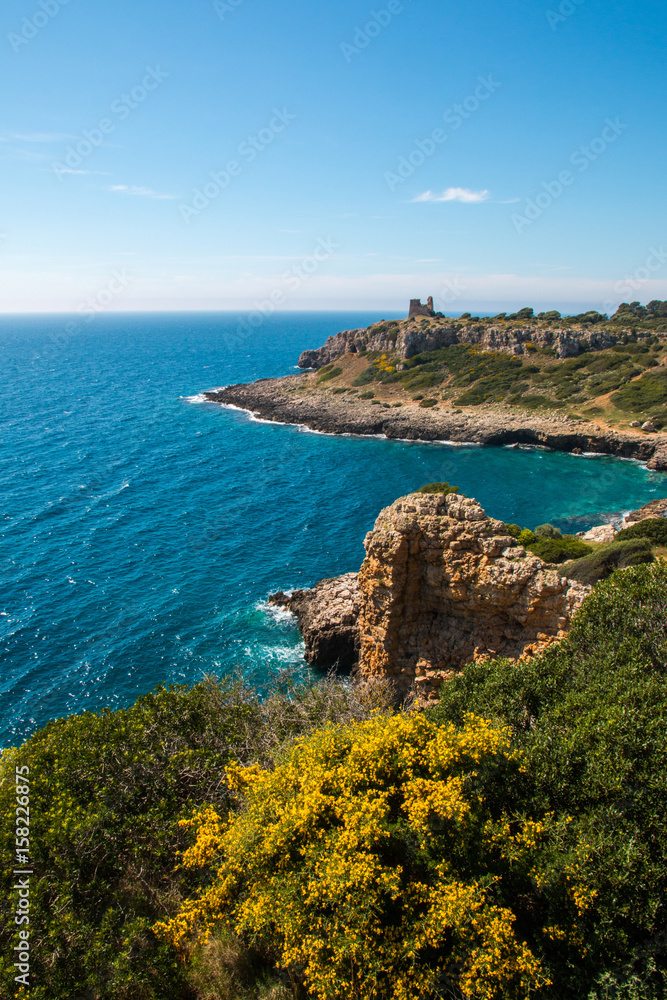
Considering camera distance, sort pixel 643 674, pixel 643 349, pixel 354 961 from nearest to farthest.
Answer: pixel 354 961 < pixel 643 674 < pixel 643 349

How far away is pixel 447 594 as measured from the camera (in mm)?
26922

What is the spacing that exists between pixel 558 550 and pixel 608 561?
6.08 metres

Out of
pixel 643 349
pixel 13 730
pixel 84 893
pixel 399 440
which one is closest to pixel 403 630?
pixel 84 893

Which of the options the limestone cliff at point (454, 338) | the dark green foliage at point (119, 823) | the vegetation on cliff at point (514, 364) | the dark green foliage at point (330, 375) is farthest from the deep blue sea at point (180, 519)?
the limestone cliff at point (454, 338)

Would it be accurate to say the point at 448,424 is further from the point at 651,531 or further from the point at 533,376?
the point at 651,531

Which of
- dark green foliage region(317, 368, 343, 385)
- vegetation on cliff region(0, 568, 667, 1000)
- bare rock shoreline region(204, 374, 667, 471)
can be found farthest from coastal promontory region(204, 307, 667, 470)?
vegetation on cliff region(0, 568, 667, 1000)

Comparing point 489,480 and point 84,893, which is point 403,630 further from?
point 489,480

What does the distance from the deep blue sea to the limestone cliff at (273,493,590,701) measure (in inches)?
349

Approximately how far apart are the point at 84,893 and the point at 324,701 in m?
10.3

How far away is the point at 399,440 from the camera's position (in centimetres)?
9325

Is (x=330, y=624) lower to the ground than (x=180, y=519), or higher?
lower

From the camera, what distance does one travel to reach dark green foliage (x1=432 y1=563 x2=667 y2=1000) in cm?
1008

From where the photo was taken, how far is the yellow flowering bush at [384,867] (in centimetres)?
966

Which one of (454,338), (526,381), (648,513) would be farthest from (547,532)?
(454,338)
